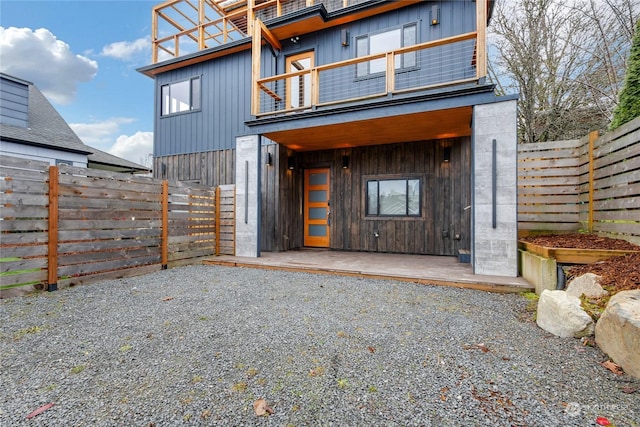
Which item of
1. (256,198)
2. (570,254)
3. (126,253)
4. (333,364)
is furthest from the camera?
(256,198)

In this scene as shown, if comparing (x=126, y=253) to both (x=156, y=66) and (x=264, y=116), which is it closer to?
(x=264, y=116)

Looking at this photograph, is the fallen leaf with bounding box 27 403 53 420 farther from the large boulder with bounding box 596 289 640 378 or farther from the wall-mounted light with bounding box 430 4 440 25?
the wall-mounted light with bounding box 430 4 440 25

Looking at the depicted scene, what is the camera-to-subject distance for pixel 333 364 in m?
1.92

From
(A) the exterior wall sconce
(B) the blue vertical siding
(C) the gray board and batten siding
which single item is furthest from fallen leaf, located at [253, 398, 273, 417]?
(B) the blue vertical siding

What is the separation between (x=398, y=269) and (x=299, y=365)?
10.4 ft

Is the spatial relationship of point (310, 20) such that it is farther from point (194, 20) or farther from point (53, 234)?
point (53, 234)

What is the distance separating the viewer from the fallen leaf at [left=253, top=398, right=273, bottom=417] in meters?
1.45

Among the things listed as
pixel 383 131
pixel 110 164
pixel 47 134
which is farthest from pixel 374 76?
pixel 110 164

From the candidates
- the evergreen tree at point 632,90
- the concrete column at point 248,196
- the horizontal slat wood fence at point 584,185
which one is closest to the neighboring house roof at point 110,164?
the concrete column at point 248,196

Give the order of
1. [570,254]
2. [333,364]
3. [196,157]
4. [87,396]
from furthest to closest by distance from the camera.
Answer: [196,157] → [570,254] → [333,364] → [87,396]

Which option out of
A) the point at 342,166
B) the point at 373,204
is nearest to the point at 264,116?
the point at 342,166

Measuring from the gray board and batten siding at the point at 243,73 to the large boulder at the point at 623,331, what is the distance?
5.32m

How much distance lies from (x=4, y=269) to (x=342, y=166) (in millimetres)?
6234

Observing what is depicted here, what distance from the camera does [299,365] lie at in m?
1.91
